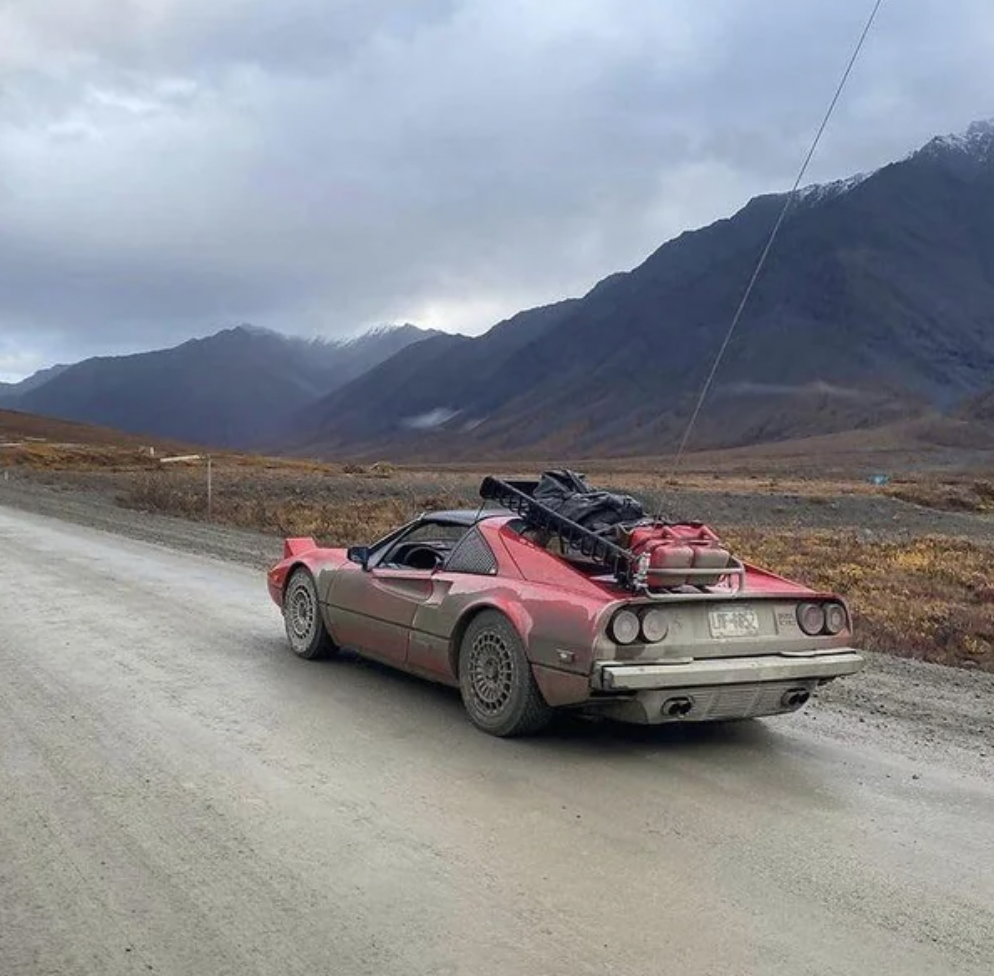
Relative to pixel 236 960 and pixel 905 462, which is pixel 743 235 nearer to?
pixel 905 462

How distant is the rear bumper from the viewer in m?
5.55

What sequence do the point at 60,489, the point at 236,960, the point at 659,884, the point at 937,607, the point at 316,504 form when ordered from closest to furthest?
the point at 236,960
the point at 659,884
the point at 937,607
the point at 316,504
the point at 60,489

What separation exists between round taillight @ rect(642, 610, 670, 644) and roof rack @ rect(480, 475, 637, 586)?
0.67ft

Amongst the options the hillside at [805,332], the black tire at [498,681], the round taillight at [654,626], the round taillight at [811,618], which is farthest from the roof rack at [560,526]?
the hillside at [805,332]

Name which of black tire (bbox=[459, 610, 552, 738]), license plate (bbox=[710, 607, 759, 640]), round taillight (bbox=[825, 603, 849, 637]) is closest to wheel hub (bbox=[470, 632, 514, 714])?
black tire (bbox=[459, 610, 552, 738])

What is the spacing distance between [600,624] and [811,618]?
1524mm

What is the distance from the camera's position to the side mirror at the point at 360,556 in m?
7.55

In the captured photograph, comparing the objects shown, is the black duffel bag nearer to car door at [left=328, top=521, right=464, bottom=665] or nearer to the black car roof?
the black car roof

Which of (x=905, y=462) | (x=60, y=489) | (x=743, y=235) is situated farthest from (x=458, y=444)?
(x=60, y=489)

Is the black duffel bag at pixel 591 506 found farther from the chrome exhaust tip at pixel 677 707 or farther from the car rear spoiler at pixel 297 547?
the car rear spoiler at pixel 297 547

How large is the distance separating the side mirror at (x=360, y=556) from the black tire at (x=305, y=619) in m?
0.50

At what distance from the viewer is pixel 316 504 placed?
3131 centimetres

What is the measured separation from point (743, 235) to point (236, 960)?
202 metres

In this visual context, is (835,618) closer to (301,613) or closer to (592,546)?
(592,546)
